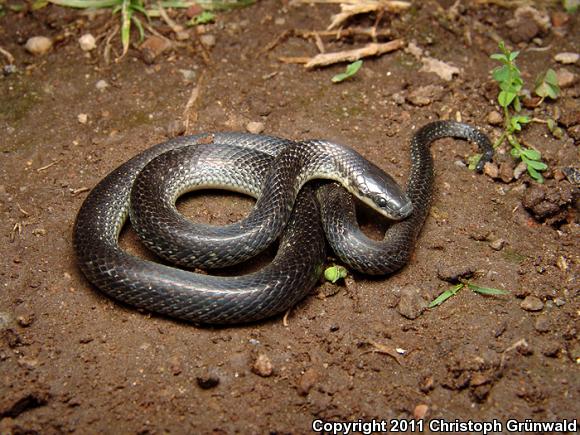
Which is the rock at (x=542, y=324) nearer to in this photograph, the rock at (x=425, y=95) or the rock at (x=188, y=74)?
the rock at (x=425, y=95)

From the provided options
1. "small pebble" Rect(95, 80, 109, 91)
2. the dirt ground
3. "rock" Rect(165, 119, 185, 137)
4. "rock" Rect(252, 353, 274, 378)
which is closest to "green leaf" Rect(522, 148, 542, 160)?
the dirt ground

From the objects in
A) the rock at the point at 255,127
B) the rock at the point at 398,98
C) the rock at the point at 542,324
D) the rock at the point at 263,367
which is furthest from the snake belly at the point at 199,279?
the rock at the point at 398,98

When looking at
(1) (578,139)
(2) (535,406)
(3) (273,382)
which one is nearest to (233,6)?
(1) (578,139)

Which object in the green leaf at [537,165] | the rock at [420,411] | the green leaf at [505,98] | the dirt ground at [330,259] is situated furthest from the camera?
the green leaf at [505,98]

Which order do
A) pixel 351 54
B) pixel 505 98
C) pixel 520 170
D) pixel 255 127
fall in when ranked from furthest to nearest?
pixel 351 54 < pixel 255 127 < pixel 505 98 < pixel 520 170

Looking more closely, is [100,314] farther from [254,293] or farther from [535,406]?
[535,406]

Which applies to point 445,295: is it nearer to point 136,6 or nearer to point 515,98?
point 515,98

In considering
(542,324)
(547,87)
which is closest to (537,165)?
(547,87)
